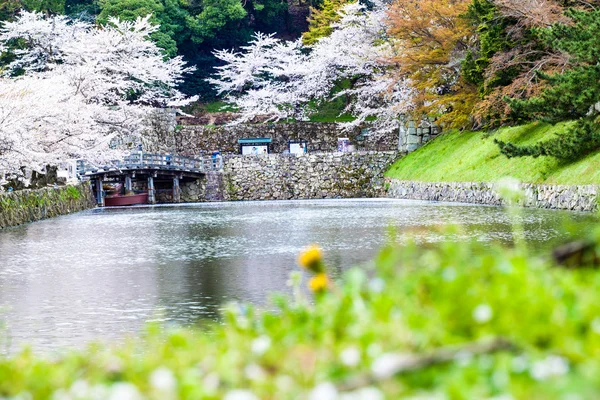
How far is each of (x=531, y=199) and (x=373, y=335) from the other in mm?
27531

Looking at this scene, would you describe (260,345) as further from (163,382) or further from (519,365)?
(519,365)

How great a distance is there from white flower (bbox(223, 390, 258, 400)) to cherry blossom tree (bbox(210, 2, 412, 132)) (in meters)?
39.4

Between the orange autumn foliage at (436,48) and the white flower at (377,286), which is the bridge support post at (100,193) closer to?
the orange autumn foliage at (436,48)

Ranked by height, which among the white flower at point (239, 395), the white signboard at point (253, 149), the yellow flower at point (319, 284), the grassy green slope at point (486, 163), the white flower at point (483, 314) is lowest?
the grassy green slope at point (486, 163)

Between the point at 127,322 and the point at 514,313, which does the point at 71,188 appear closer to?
the point at 127,322

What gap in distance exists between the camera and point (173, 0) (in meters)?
60.2

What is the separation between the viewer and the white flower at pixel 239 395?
2.86 m

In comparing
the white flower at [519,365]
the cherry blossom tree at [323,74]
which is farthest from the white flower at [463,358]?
the cherry blossom tree at [323,74]

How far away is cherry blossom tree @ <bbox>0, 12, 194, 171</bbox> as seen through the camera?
32.0 metres

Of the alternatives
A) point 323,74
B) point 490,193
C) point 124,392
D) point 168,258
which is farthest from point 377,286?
point 323,74

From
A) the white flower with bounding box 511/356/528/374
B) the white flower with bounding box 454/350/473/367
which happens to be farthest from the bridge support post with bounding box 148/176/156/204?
the white flower with bounding box 511/356/528/374

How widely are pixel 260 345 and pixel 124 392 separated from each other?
755 mm

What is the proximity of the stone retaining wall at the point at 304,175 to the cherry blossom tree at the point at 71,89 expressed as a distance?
5.94 metres

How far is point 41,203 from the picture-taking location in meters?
33.5
